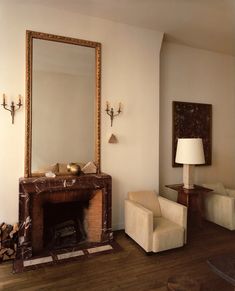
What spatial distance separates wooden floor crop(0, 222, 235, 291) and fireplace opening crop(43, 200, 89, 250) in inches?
20.7

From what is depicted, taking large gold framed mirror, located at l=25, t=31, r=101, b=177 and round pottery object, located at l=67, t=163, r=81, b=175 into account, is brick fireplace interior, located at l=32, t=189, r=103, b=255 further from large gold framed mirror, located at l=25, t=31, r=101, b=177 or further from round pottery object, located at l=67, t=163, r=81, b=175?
large gold framed mirror, located at l=25, t=31, r=101, b=177

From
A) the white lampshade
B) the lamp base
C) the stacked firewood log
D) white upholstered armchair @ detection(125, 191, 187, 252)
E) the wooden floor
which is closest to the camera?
the wooden floor

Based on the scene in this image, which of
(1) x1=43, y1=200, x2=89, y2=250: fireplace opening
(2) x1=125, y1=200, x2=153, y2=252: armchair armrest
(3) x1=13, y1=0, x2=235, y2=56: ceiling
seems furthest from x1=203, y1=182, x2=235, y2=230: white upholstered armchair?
(3) x1=13, y1=0, x2=235, y2=56: ceiling

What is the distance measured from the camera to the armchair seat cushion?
2.66 metres

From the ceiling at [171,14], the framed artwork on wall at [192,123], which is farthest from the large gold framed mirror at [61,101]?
the framed artwork on wall at [192,123]

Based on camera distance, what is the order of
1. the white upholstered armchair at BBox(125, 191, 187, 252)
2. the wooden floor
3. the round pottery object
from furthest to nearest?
the round pottery object
the white upholstered armchair at BBox(125, 191, 187, 252)
the wooden floor

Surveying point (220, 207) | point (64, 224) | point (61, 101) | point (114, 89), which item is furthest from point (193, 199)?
point (61, 101)

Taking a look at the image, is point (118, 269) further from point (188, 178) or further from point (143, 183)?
point (188, 178)

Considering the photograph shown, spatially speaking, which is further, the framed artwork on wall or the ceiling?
the framed artwork on wall

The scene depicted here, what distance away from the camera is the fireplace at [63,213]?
8.54 feet

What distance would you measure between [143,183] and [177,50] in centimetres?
255

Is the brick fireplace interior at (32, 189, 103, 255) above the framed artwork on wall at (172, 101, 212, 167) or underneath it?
underneath

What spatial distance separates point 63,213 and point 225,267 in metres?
2.25

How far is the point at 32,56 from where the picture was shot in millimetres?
2859
